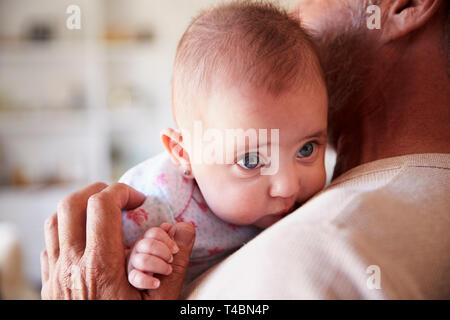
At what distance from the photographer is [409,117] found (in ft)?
2.69

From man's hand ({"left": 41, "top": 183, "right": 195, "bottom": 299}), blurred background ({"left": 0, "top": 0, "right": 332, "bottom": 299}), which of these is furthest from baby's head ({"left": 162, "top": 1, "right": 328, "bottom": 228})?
blurred background ({"left": 0, "top": 0, "right": 332, "bottom": 299})

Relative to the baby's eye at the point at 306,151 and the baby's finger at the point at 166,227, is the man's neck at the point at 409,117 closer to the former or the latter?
the baby's eye at the point at 306,151

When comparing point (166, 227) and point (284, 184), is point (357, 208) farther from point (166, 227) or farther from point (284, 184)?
point (166, 227)

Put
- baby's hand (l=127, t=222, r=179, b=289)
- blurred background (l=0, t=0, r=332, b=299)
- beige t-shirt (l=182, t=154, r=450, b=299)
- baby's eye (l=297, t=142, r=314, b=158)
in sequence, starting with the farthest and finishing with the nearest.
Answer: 1. blurred background (l=0, t=0, r=332, b=299)
2. baby's eye (l=297, t=142, r=314, b=158)
3. baby's hand (l=127, t=222, r=179, b=289)
4. beige t-shirt (l=182, t=154, r=450, b=299)

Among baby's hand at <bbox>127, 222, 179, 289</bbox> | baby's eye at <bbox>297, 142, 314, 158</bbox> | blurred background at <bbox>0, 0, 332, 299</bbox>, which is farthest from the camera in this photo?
blurred background at <bbox>0, 0, 332, 299</bbox>

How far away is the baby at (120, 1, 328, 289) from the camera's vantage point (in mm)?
661

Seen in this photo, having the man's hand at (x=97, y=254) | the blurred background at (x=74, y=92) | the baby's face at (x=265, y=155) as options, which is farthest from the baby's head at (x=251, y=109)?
the blurred background at (x=74, y=92)

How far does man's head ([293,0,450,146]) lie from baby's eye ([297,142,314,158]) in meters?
0.22

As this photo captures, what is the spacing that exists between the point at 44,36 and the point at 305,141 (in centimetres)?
350

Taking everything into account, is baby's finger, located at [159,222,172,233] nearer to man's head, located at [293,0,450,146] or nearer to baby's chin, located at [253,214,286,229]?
baby's chin, located at [253,214,286,229]

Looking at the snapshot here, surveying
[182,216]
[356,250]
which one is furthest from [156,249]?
[356,250]

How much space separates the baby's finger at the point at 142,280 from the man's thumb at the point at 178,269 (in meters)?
0.02

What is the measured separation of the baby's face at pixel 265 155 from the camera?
664mm

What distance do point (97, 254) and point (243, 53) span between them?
38 cm
